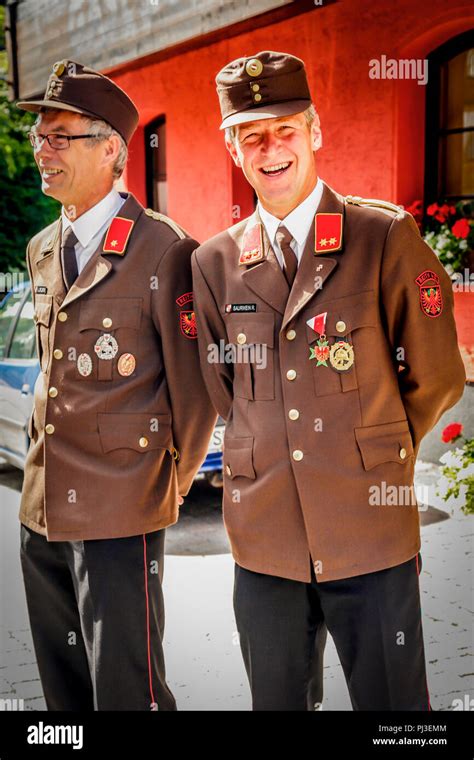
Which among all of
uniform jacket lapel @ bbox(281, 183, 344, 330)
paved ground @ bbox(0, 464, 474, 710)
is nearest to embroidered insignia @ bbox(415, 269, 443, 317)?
uniform jacket lapel @ bbox(281, 183, 344, 330)

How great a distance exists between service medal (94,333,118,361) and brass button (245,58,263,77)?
0.82m

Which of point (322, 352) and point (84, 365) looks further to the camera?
point (84, 365)

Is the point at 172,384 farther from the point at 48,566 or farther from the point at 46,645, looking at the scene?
the point at 46,645

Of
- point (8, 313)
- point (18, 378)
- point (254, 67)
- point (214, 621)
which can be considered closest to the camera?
point (254, 67)

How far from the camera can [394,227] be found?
223cm

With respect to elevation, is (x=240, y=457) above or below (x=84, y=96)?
below

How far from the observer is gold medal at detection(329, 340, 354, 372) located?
222 centimetres

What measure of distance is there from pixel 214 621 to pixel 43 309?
6.83ft

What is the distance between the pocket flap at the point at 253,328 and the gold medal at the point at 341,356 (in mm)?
172

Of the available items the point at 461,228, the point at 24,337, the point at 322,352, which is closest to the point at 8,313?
the point at 24,337

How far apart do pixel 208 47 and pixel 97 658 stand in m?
7.06

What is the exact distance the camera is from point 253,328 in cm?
231

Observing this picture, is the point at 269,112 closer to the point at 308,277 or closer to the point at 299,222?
the point at 299,222
